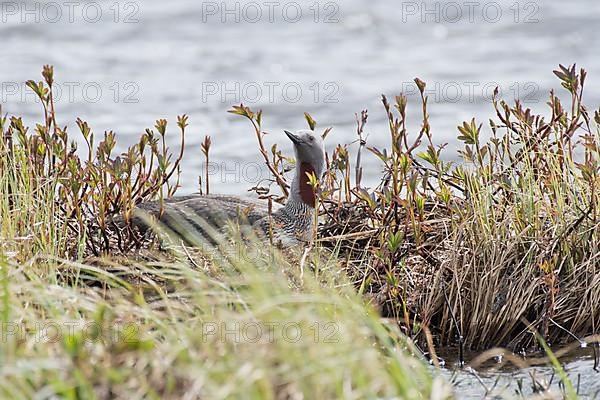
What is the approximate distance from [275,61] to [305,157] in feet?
27.3

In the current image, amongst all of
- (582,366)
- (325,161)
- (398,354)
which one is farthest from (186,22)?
(398,354)

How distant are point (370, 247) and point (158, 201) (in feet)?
4.67

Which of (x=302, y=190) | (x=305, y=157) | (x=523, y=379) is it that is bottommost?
(x=523, y=379)

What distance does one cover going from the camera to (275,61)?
1527 cm

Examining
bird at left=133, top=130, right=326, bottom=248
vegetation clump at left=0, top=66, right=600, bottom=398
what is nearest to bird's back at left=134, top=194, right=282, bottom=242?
bird at left=133, top=130, right=326, bottom=248

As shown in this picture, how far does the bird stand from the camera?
252 inches

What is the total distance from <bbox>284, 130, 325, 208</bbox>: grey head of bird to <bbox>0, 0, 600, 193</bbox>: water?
3.33 m

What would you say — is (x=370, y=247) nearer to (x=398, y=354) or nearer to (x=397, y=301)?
(x=397, y=301)

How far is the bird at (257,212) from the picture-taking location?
639 cm

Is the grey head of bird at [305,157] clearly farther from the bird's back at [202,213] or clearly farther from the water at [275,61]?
the water at [275,61]

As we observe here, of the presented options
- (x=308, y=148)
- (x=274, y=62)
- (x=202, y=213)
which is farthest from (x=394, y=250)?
(x=274, y=62)

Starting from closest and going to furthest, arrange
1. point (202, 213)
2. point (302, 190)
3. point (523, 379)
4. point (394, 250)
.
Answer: point (523, 379) < point (394, 250) < point (202, 213) < point (302, 190)

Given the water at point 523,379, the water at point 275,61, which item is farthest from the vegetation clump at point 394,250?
the water at point 275,61

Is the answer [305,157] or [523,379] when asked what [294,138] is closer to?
[305,157]
